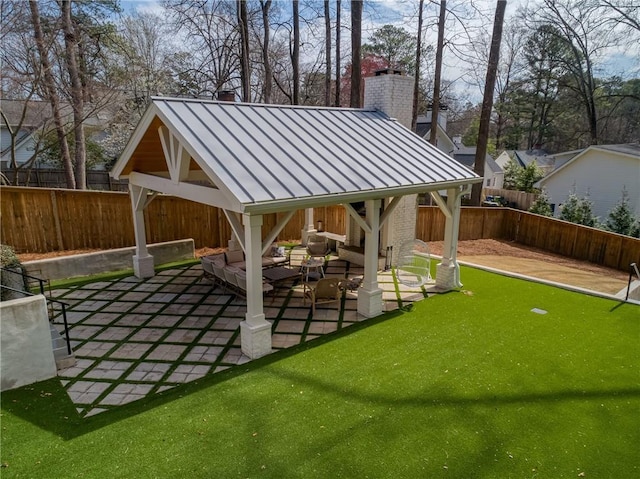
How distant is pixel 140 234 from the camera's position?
10477mm

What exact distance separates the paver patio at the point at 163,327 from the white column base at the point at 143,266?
219 mm

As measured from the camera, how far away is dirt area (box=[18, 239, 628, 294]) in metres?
11.8

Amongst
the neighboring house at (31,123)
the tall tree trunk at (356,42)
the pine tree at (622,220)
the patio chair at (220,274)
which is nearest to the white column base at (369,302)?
the patio chair at (220,274)

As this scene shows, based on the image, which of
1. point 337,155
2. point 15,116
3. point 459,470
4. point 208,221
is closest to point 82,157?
point 208,221

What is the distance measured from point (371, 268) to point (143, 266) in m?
6.18

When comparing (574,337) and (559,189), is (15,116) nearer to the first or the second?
(574,337)

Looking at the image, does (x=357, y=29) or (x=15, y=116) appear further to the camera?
(x=15, y=116)

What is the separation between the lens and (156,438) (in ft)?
15.9

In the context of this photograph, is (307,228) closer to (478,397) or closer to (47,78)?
(478,397)

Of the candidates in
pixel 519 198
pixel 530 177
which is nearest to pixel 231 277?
pixel 519 198

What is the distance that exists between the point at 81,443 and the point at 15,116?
24904 millimetres

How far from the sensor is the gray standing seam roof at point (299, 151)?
6414mm

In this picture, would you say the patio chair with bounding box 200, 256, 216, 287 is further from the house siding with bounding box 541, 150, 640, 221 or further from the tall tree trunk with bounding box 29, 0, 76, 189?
the house siding with bounding box 541, 150, 640, 221

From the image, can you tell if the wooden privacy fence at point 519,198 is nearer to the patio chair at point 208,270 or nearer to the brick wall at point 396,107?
the brick wall at point 396,107
